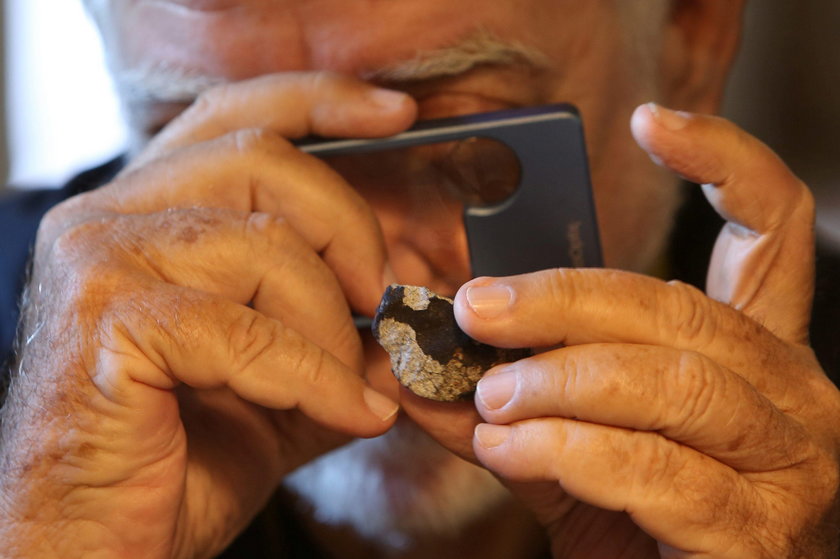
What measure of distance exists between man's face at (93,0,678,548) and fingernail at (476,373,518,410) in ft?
1.13

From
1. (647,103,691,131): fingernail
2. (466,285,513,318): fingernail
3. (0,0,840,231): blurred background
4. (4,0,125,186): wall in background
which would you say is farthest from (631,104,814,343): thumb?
(4,0,125,186): wall in background

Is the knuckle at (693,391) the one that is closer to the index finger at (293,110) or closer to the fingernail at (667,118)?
the fingernail at (667,118)

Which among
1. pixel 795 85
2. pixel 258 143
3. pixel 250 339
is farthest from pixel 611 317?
pixel 795 85

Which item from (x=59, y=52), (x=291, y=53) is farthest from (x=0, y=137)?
(x=291, y=53)

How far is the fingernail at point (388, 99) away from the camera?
103cm

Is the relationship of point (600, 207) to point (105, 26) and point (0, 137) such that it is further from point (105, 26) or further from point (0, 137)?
point (0, 137)

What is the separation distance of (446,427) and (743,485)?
0.30 meters

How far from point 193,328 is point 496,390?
30cm

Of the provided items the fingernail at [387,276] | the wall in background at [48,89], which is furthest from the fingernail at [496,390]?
the wall in background at [48,89]

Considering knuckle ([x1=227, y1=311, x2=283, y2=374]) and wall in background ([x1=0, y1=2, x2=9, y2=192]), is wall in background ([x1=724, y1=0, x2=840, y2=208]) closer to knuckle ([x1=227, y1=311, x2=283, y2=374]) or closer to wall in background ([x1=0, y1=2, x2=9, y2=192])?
knuckle ([x1=227, y1=311, x2=283, y2=374])

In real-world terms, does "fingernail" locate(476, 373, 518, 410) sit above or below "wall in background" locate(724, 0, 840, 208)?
above

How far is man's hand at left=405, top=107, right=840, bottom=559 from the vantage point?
0.77m

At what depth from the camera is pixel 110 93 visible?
149cm

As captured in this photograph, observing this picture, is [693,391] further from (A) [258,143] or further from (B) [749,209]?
(A) [258,143]
